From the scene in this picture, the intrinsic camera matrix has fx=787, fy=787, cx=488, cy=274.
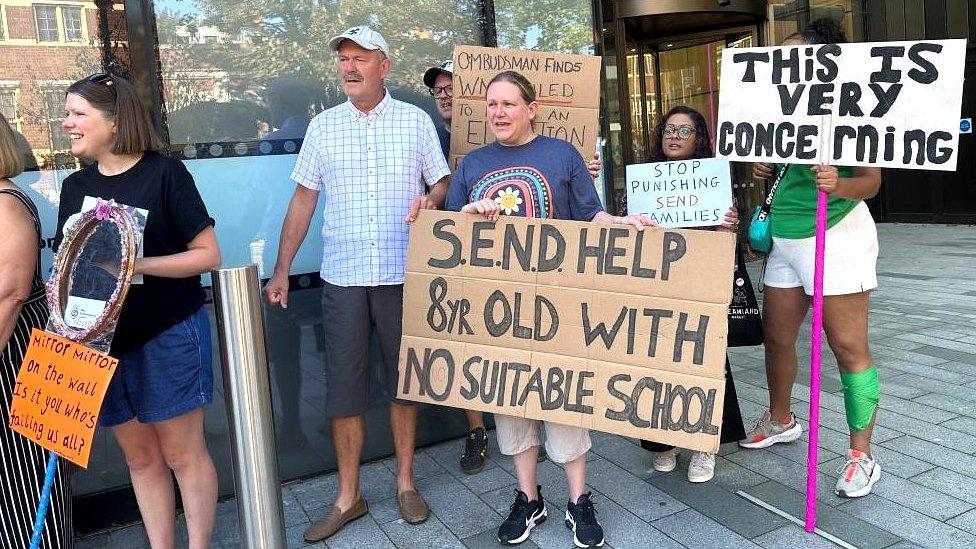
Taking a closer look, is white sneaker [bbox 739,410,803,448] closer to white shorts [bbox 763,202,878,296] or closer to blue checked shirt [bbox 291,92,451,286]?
white shorts [bbox 763,202,878,296]

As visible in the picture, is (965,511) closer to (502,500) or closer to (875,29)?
(502,500)

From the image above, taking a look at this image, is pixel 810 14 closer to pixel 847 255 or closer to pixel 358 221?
pixel 847 255

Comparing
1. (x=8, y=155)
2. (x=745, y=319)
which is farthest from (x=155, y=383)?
(x=745, y=319)

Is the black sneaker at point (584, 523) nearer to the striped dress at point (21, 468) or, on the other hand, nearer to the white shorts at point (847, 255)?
the white shorts at point (847, 255)

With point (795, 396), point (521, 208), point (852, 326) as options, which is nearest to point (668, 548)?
point (852, 326)

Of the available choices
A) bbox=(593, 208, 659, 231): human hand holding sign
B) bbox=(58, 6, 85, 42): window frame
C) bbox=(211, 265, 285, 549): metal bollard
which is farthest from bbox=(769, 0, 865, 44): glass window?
bbox=(211, 265, 285, 549): metal bollard

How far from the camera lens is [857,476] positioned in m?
3.31

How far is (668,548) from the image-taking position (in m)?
2.99

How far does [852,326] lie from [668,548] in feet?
3.88

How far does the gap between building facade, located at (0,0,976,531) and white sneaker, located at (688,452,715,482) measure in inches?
52.4

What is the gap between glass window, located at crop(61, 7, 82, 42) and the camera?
11.2 feet

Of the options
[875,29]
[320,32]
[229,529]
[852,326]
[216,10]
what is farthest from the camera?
[875,29]

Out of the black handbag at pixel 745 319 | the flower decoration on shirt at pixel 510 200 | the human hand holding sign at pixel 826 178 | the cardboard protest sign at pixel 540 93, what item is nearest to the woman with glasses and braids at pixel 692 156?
the black handbag at pixel 745 319

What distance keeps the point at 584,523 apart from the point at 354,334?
1.22 meters
